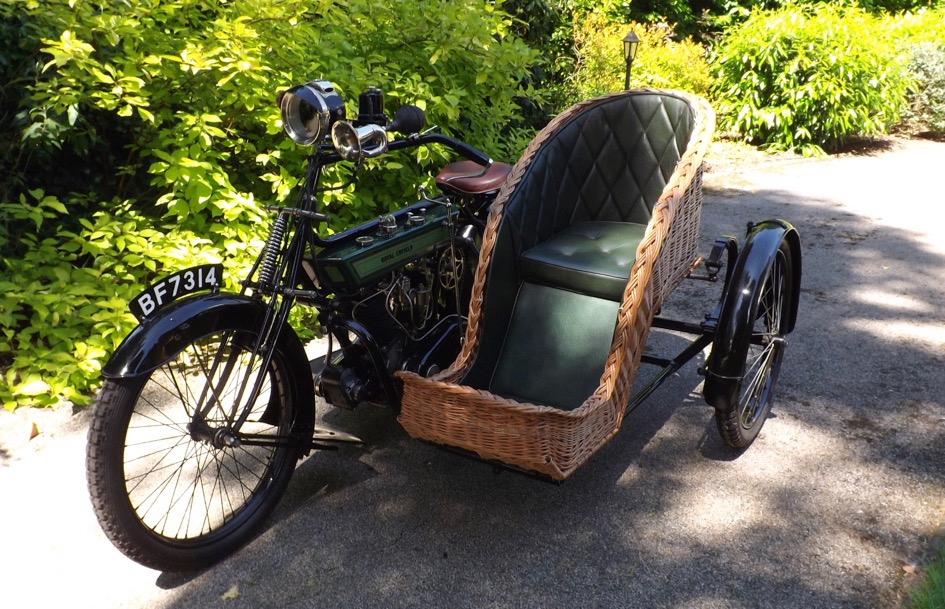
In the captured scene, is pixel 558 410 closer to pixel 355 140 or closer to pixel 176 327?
pixel 355 140

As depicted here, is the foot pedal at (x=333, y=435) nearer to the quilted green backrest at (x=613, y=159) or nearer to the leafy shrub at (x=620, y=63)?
the quilted green backrest at (x=613, y=159)

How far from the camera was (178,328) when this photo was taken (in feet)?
7.39

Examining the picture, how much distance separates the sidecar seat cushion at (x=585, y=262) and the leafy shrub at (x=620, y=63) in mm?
5036

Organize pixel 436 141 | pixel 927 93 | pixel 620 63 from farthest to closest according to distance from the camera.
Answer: pixel 927 93 < pixel 620 63 < pixel 436 141

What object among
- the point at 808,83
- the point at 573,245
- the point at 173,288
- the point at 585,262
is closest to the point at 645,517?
the point at 585,262

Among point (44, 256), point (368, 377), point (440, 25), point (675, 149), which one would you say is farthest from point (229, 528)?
point (440, 25)

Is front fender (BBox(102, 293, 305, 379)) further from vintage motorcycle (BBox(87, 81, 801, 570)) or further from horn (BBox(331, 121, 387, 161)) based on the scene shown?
horn (BBox(331, 121, 387, 161))

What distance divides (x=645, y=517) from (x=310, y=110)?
5.71 feet

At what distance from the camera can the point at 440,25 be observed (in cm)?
425

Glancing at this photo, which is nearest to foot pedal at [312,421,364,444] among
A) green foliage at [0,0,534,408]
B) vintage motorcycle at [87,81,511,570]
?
vintage motorcycle at [87,81,511,570]

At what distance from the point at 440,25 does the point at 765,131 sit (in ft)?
19.0

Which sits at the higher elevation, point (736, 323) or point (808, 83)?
point (808, 83)

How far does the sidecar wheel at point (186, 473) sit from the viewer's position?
2156 millimetres

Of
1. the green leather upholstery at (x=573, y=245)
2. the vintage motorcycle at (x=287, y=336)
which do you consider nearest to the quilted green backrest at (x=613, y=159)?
the green leather upholstery at (x=573, y=245)
